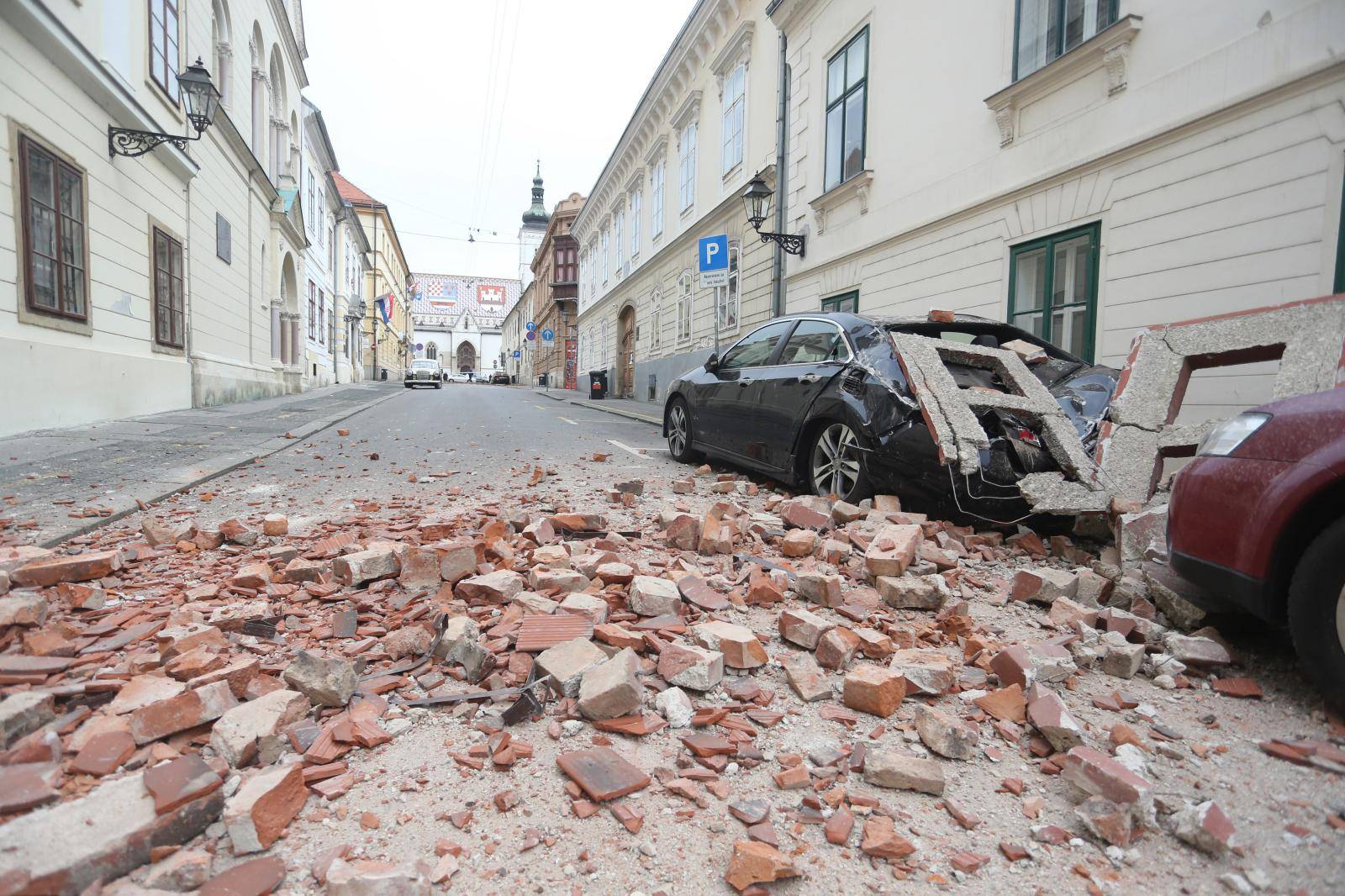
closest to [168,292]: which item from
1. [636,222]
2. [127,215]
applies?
[127,215]

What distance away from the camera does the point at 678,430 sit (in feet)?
25.0

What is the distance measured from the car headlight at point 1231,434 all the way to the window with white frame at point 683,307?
17041mm

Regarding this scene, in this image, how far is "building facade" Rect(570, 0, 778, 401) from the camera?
15227 mm

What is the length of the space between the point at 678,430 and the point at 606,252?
25.8m

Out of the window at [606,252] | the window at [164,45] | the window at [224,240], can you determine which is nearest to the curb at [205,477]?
the window at [164,45]

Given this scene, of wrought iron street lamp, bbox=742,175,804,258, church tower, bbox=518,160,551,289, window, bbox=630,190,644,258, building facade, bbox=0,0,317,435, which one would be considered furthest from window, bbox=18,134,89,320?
church tower, bbox=518,160,551,289

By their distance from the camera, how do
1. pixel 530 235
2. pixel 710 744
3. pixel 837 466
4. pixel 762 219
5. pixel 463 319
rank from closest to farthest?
pixel 710 744
pixel 837 466
pixel 762 219
pixel 530 235
pixel 463 319

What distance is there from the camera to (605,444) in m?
9.25

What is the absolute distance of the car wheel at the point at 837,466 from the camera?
448cm

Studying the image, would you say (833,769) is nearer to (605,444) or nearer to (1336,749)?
(1336,749)

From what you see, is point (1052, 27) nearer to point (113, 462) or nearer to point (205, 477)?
point (205, 477)

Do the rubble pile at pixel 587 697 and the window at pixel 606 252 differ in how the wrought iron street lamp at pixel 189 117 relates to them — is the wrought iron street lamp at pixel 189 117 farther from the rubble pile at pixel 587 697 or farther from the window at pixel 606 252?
the window at pixel 606 252

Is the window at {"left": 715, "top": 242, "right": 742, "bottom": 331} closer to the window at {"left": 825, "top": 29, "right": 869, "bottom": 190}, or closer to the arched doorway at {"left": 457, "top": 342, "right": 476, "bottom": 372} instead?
the window at {"left": 825, "top": 29, "right": 869, "bottom": 190}

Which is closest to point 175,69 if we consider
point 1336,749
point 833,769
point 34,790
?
point 34,790
